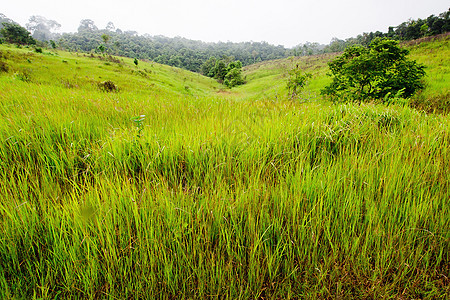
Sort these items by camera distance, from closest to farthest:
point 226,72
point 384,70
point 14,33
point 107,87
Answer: point 384,70
point 107,87
point 14,33
point 226,72

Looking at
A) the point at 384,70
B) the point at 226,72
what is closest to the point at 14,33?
the point at 226,72

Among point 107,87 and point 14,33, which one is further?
point 14,33

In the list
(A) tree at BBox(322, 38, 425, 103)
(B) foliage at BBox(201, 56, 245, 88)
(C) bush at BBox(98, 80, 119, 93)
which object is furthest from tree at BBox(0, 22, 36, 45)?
(A) tree at BBox(322, 38, 425, 103)

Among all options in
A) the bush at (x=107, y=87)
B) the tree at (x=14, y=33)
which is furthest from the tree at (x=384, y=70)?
the tree at (x=14, y=33)

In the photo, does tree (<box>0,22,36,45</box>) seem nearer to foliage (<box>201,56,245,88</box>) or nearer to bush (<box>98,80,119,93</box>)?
foliage (<box>201,56,245,88</box>)

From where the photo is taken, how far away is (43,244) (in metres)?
0.99

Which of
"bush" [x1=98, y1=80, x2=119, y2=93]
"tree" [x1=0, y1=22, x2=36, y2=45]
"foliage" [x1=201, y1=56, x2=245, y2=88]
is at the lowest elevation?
"bush" [x1=98, y1=80, x2=119, y2=93]

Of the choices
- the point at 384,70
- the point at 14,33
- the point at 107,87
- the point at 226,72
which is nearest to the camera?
the point at 384,70

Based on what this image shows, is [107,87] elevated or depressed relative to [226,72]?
depressed

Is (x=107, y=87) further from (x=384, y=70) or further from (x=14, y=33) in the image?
(x=14, y=33)

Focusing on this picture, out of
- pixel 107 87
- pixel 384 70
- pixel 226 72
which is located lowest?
pixel 107 87

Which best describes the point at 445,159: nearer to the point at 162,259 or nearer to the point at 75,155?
the point at 162,259

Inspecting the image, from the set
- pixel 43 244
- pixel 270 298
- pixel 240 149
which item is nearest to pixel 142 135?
pixel 240 149

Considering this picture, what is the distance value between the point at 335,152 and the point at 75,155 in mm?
2557
